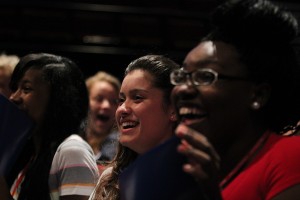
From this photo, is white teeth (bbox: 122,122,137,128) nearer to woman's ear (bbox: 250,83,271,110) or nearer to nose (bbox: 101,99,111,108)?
woman's ear (bbox: 250,83,271,110)

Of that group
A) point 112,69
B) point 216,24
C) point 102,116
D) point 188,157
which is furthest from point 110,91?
point 188,157

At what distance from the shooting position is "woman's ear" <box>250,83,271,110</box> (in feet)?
4.42

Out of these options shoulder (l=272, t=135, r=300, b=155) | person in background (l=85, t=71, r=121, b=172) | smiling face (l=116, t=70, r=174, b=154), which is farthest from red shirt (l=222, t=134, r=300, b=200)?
person in background (l=85, t=71, r=121, b=172)

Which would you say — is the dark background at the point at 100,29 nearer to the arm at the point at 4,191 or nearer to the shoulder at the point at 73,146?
the shoulder at the point at 73,146

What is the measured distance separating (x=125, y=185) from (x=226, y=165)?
9.4 inches

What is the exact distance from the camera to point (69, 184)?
6.82ft

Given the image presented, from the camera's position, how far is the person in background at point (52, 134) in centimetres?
211

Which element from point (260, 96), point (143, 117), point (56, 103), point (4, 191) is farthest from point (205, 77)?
point (56, 103)

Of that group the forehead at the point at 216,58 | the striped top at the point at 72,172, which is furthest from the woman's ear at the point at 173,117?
the forehead at the point at 216,58

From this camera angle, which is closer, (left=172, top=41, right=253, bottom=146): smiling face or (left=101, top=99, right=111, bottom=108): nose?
(left=172, top=41, right=253, bottom=146): smiling face

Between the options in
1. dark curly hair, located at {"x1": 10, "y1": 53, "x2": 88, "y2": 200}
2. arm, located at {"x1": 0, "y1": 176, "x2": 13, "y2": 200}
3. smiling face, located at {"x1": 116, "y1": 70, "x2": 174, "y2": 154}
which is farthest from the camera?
dark curly hair, located at {"x1": 10, "y1": 53, "x2": 88, "y2": 200}

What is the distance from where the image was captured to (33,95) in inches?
87.5

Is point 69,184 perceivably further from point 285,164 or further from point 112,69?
point 112,69

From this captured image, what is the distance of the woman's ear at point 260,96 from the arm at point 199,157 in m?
0.25
